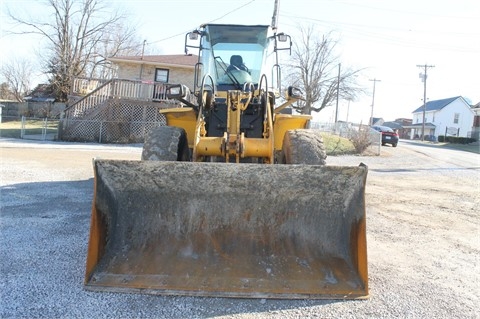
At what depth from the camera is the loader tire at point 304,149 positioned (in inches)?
178

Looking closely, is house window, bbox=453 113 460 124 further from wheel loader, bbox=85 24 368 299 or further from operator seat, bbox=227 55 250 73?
wheel loader, bbox=85 24 368 299

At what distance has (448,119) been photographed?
65438 mm

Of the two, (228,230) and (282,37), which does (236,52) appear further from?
(228,230)

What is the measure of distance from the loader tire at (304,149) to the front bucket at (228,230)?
948mm

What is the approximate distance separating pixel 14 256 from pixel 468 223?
660 cm

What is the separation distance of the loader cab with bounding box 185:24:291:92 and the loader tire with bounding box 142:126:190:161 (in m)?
1.22

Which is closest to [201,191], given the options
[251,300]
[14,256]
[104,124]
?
A: [251,300]

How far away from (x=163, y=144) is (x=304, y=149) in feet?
5.44

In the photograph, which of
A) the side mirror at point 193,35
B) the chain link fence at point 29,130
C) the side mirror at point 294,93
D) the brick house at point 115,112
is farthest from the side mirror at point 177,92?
the chain link fence at point 29,130

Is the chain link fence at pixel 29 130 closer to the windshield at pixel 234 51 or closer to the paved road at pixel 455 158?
the windshield at pixel 234 51

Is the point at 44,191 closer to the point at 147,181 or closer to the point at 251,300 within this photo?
the point at 147,181

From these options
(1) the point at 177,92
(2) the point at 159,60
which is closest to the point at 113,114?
(2) the point at 159,60

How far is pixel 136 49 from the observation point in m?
44.8

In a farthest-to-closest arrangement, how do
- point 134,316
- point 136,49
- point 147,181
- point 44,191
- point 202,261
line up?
point 136,49 < point 44,191 < point 147,181 < point 202,261 < point 134,316
